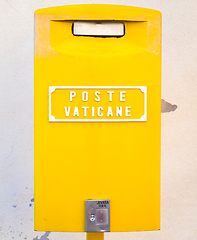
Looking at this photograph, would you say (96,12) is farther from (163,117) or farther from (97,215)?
(163,117)

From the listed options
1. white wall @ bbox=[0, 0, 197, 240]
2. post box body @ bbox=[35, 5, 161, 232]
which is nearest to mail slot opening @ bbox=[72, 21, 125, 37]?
post box body @ bbox=[35, 5, 161, 232]

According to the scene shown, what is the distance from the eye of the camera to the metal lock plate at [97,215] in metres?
1.07

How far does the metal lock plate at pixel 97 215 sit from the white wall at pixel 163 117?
82 cm

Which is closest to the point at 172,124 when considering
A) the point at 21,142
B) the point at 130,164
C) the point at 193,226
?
the point at 193,226

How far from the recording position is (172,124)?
1793 millimetres

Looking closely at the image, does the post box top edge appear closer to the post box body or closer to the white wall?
the post box body

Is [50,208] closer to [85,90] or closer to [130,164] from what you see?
[130,164]

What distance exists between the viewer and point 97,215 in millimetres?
1073

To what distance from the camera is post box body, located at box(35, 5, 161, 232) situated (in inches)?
41.3

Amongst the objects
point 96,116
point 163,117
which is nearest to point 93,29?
point 96,116

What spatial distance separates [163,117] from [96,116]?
0.86 metres

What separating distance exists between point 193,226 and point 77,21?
1.53 metres

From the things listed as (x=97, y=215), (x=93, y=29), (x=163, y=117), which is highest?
(x=93, y=29)

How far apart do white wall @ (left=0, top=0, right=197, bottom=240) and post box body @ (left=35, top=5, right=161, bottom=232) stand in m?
0.75
